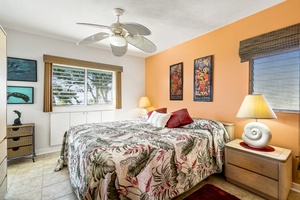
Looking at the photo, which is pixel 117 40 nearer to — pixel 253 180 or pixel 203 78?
pixel 203 78

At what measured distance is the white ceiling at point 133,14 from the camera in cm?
195

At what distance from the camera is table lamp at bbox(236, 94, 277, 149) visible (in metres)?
1.77

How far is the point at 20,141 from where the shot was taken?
2.53 metres

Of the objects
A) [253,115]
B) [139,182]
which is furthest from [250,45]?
[139,182]

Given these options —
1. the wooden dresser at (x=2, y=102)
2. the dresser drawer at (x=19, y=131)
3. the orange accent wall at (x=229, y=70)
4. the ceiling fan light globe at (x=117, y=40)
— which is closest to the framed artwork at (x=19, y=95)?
the dresser drawer at (x=19, y=131)

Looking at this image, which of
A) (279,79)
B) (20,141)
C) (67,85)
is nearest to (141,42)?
(279,79)

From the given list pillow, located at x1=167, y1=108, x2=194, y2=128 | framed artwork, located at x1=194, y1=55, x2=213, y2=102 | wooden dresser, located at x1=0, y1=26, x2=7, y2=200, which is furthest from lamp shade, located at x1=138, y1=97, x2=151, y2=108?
wooden dresser, located at x1=0, y1=26, x2=7, y2=200

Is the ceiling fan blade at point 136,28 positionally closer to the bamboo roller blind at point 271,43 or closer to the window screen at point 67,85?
the bamboo roller blind at point 271,43

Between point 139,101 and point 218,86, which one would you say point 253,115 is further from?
point 139,101

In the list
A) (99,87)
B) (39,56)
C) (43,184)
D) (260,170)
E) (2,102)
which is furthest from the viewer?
(99,87)

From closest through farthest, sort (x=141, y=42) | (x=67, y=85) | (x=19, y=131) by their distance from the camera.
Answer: (x=141, y=42), (x=19, y=131), (x=67, y=85)

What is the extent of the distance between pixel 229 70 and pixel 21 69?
150 inches

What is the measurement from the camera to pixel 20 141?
2527 millimetres

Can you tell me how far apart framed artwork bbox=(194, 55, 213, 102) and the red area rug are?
1.48 m
